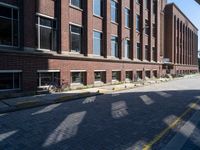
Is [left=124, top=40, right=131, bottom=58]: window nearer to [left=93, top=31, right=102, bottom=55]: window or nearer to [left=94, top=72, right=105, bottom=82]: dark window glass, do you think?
[left=93, top=31, right=102, bottom=55]: window

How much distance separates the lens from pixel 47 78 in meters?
19.4

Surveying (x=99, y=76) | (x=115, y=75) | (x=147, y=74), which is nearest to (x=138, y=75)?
(x=147, y=74)

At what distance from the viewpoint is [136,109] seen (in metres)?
12.5

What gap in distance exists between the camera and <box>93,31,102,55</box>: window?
1026 inches

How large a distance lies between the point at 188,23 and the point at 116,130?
72252mm

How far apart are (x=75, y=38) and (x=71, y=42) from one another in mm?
814

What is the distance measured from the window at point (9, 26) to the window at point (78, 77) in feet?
20.5

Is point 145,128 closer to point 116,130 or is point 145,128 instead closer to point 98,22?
point 116,130

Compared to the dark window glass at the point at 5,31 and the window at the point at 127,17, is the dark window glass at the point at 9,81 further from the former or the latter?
the window at the point at 127,17

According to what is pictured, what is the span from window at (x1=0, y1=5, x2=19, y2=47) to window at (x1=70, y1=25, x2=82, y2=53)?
5.79 m

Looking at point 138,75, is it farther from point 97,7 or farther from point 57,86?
point 57,86

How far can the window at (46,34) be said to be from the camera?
62.6 ft

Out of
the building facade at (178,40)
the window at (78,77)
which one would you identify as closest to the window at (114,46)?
the window at (78,77)

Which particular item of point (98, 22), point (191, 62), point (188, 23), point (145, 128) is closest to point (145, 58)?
point (98, 22)
